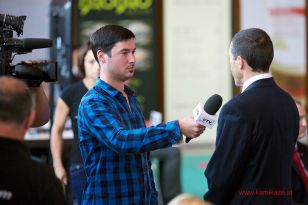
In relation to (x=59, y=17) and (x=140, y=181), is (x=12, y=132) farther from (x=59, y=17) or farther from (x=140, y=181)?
(x=59, y=17)

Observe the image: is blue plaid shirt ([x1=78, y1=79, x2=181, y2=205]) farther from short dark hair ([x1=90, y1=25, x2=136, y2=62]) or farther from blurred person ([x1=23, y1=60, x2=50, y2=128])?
blurred person ([x1=23, y1=60, x2=50, y2=128])

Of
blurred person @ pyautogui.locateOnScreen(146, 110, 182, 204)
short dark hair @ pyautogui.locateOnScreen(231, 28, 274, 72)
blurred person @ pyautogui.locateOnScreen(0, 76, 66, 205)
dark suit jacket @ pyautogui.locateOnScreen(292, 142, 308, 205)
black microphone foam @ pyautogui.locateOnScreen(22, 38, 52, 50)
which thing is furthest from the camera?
blurred person @ pyautogui.locateOnScreen(146, 110, 182, 204)

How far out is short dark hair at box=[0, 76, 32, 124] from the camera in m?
1.90

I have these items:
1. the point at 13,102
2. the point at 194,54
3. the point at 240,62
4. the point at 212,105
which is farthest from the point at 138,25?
the point at 13,102

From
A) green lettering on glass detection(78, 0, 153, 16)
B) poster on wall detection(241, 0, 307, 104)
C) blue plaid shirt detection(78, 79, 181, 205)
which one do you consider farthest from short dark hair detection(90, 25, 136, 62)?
poster on wall detection(241, 0, 307, 104)

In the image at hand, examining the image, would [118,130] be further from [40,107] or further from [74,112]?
[74,112]

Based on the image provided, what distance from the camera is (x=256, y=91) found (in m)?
2.73

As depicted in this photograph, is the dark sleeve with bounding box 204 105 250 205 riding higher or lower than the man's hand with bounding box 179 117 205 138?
lower

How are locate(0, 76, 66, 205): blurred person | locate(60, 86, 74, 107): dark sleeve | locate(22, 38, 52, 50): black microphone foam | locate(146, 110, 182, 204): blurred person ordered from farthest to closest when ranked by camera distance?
locate(146, 110, 182, 204): blurred person < locate(60, 86, 74, 107): dark sleeve < locate(22, 38, 52, 50): black microphone foam < locate(0, 76, 66, 205): blurred person

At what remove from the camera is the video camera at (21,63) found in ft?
8.93

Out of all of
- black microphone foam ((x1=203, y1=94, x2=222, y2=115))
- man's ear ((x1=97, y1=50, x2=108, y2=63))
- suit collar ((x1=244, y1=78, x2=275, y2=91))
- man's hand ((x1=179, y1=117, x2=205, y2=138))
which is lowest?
man's hand ((x1=179, y1=117, x2=205, y2=138))

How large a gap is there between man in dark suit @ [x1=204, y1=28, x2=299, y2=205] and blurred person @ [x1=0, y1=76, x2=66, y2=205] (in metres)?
0.92

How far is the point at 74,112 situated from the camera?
4168 mm

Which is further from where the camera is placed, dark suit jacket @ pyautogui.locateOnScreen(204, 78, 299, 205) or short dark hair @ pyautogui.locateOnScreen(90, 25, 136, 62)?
short dark hair @ pyautogui.locateOnScreen(90, 25, 136, 62)
